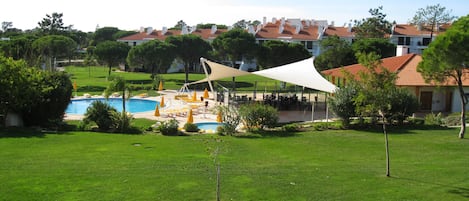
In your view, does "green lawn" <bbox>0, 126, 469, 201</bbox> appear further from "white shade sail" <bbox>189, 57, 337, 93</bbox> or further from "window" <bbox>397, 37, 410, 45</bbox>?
"window" <bbox>397, 37, 410, 45</bbox>

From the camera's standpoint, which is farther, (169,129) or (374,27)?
(374,27)

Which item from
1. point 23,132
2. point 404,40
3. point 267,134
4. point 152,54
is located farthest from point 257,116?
point 404,40

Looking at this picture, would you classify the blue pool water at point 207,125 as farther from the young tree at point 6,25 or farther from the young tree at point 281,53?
the young tree at point 6,25

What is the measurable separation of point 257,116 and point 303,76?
7.67m

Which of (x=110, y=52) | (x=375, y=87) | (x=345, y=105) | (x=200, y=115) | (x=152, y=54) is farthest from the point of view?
(x=110, y=52)

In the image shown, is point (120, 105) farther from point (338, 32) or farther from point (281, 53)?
point (338, 32)

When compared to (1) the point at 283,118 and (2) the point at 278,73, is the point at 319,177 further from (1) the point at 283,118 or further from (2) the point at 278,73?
(2) the point at 278,73

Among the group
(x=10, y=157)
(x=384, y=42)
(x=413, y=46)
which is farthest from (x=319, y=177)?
(x=413, y=46)

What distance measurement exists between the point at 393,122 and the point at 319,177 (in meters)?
12.0

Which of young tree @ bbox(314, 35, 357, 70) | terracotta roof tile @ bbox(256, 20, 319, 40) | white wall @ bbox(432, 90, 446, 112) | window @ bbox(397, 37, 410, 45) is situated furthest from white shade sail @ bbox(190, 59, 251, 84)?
window @ bbox(397, 37, 410, 45)

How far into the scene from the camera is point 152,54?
47.1m

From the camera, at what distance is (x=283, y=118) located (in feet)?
86.1

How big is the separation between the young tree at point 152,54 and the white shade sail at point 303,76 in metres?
21.3

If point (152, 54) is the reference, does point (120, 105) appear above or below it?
below
